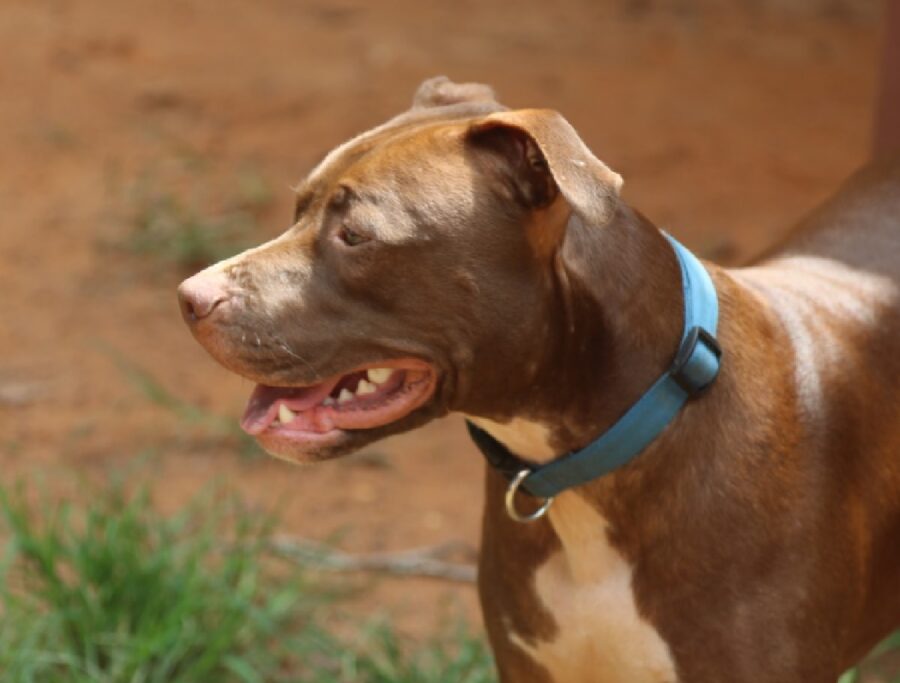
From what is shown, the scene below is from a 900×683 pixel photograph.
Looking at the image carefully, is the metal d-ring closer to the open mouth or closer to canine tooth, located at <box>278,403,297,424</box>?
the open mouth

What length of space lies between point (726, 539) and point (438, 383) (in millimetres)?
557

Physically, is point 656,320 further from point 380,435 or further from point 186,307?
point 186,307

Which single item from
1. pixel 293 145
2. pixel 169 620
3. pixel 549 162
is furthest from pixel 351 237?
pixel 293 145

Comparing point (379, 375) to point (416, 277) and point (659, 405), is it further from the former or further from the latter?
point (659, 405)

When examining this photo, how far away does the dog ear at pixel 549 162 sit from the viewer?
260cm

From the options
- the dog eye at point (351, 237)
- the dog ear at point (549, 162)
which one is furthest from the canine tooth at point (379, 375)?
the dog ear at point (549, 162)

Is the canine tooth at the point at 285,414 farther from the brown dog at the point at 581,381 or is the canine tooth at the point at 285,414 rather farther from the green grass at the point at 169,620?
the green grass at the point at 169,620

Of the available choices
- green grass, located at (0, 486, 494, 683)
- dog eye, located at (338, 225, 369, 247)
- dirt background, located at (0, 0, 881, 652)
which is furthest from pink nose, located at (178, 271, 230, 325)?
dirt background, located at (0, 0, 881, 652)

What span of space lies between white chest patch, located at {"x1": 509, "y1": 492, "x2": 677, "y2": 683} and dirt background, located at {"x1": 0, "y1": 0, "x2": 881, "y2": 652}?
1.37m

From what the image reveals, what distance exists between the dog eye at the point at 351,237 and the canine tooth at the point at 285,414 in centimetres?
32

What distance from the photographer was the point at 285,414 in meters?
2.95

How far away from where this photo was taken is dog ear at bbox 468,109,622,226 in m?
2.60

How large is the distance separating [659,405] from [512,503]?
37 centimetres

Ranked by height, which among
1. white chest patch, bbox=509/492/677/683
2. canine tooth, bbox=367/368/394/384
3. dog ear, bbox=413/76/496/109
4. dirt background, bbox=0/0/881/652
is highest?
dog ear, bbox=413/76/496/109
